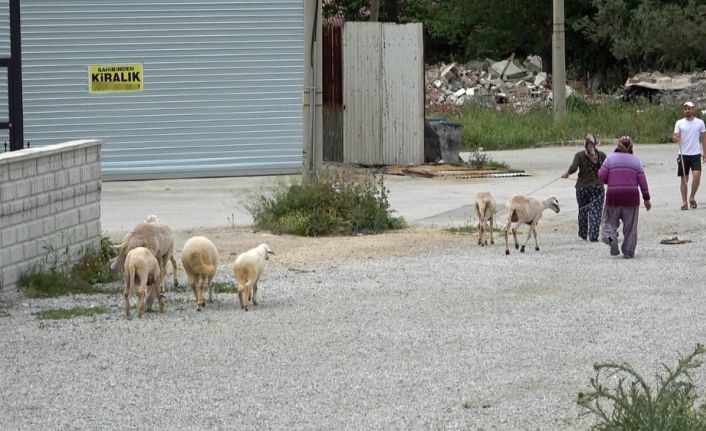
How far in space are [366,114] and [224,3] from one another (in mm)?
3437

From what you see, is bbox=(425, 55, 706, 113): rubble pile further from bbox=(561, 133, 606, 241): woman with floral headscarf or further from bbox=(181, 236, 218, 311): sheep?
bbox=(181, 236, 218, 311): sheep

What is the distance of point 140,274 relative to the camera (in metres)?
12.5

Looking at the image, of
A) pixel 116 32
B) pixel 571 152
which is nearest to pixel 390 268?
pixel 116 32

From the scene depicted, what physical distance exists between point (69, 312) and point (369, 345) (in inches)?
121

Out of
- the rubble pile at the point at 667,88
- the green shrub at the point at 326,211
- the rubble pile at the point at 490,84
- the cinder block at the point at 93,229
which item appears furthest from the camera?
the rubble pile at the point at 490,84

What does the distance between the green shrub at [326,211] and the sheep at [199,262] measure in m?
5.65

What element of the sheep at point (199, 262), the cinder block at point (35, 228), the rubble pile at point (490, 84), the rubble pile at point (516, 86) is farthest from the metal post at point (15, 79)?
the rubble pile at point (490, 84)

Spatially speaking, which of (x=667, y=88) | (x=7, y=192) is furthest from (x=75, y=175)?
(x=667, y=88)

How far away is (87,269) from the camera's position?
1509 cm

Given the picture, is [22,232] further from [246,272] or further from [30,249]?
[246,272]

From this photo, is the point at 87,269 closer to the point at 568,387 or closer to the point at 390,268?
the point at 390,268

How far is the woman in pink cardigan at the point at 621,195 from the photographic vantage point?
54.4ft

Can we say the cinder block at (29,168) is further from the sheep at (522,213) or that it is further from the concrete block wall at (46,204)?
the sheep at (522,213)

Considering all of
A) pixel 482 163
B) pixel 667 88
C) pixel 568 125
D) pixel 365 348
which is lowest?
pixel 365 348
